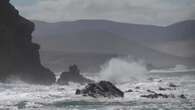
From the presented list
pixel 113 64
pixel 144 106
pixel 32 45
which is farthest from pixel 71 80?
pixel 144 106

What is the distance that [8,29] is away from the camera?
291ft

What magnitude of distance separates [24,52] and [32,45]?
3071 mm

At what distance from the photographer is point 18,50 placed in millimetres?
92438

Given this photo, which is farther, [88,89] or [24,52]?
[24,52]

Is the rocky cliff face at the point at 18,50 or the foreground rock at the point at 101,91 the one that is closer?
the foreground rock at the point at 101,91

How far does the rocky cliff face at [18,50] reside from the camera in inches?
3420

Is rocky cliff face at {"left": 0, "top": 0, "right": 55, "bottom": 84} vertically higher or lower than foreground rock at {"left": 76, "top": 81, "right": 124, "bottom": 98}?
higher

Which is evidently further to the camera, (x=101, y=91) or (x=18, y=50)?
(x=18, y=50)

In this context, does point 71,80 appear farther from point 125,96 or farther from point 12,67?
point 125,96

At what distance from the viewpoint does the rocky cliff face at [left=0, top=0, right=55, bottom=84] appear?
86.9 m

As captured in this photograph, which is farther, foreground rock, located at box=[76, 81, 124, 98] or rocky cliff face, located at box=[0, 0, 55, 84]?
rocky cliff face, located at box=[0, 0, 55, 84]

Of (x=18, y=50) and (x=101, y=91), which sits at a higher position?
(x=18, y=50)

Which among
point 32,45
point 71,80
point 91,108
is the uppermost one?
point 32,45

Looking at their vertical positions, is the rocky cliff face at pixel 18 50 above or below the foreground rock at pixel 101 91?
above
